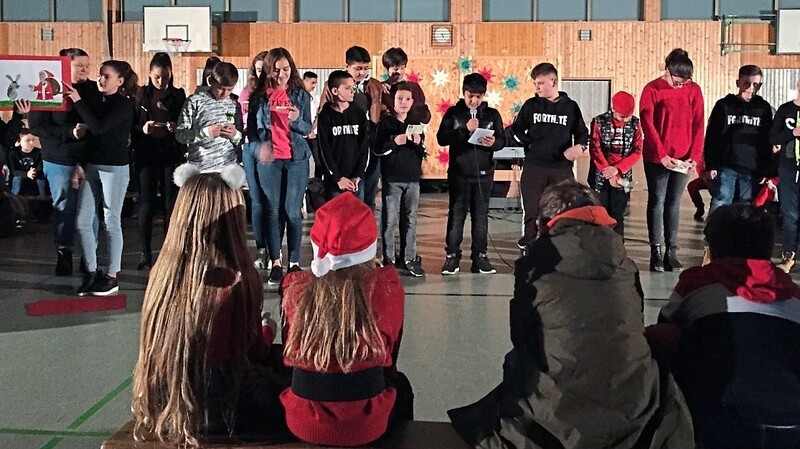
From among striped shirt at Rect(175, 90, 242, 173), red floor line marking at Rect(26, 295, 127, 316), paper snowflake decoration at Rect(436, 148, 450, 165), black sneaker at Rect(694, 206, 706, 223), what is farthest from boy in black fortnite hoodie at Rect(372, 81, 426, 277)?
paper snowflake decoration at Rect(436, 148, 450, 165)

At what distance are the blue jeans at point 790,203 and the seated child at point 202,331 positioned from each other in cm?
565

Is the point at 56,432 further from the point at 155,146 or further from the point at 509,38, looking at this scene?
the point at 509,38

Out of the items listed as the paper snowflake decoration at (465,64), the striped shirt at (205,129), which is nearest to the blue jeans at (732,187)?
the striped shirt at (205,129)

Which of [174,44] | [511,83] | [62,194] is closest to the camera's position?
[62,194]

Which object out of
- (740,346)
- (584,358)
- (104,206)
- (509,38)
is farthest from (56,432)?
(509,38)

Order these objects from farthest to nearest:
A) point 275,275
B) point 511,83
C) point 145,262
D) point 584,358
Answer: point 511,83, point 145,262, point 275,275, point 584,358

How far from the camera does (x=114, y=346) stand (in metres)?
4.73

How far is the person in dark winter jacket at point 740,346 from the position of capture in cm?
231

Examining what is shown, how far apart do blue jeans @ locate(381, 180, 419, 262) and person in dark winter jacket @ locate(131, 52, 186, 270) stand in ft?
5.74

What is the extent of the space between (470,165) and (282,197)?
1.52 m

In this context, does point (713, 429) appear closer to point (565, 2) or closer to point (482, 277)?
point (482, 277)

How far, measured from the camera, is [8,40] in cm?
2136

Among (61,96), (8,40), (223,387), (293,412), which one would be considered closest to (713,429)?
(293,412)

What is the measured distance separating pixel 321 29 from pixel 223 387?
62.7ft
